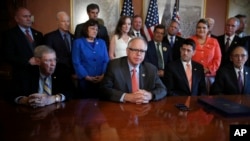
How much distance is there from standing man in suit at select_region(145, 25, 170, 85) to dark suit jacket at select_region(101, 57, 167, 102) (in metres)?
1.22

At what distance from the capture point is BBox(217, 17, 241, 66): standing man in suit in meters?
4.29

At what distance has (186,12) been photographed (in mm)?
5891

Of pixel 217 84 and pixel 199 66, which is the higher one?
pixel 199 66

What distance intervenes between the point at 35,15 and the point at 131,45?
10.3ft

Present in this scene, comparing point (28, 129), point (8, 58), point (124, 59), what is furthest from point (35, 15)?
point (28, 129)

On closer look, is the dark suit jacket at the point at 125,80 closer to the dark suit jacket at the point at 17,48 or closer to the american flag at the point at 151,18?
the dark suit jacket at the point at 17,48

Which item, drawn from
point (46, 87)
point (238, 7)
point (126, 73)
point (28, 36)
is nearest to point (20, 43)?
point (28, 36)

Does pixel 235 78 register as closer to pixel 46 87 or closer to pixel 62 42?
pixel 46 87

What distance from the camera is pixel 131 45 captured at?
2.73 metres

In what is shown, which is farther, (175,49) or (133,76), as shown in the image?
(175,49)

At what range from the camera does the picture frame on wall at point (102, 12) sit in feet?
17.5

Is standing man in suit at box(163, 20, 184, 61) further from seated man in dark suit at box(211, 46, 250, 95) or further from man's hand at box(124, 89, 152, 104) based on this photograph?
man's hand at box(124, 89, 152, 104)

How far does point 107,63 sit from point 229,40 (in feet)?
6.79

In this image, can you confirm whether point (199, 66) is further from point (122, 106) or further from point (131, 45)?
point (122, 106)
